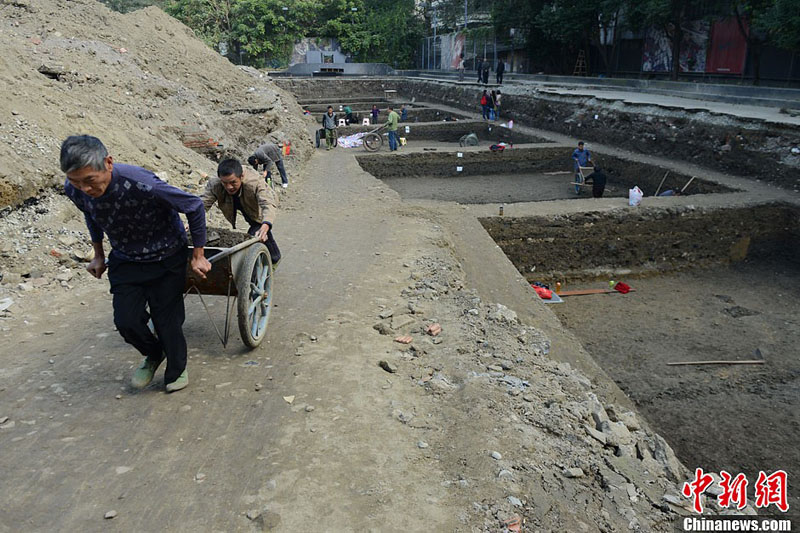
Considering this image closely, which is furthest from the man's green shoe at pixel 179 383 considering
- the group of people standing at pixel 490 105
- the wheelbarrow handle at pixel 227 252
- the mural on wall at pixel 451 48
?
the mural on wall at pixel 451 48

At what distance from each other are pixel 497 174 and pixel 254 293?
13.4 metres

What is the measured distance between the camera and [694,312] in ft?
27.6

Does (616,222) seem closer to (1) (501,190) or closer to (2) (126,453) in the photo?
(1) (501,190)

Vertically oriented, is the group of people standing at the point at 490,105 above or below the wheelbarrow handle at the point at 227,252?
above

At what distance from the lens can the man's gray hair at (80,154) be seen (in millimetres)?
2680

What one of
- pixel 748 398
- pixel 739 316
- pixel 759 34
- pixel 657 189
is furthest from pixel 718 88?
pixel 748 398

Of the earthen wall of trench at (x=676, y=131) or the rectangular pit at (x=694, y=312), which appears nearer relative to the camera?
the rectangular pit at (x=694, y=312)

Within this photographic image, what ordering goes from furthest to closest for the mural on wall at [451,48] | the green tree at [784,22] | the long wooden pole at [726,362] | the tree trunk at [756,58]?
the mural on wall at [451,48], the tree trunk at [756,58], the green tree at [784,22], the long wooden pole at [726,362]

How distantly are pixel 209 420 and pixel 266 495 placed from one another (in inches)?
29.6

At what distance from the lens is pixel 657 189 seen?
41.4 ft

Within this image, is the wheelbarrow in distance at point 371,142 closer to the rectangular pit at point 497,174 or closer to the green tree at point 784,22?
the rectangular pit at point 497,174

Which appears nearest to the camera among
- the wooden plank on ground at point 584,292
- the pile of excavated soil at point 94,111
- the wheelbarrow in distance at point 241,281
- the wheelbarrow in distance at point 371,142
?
the wheelbarrow in distance at point 241,281

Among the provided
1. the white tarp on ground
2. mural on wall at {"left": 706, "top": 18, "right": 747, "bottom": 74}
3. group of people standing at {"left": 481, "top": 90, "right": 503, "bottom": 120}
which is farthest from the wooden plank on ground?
mural on wall at {"left": 706, "top": 18, "right": 747, "bottom": 74}

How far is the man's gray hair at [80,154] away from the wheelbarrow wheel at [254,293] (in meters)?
1.09
